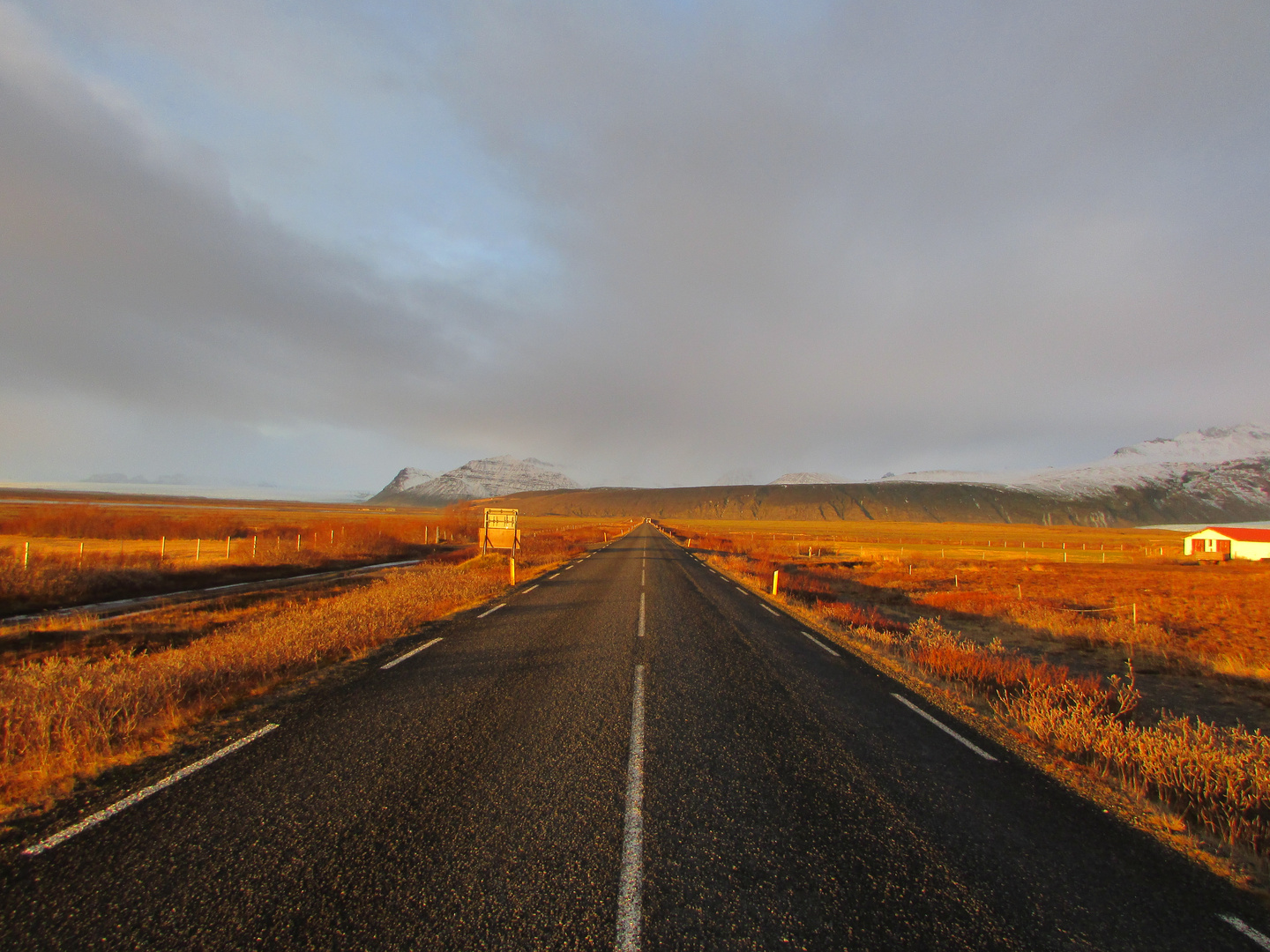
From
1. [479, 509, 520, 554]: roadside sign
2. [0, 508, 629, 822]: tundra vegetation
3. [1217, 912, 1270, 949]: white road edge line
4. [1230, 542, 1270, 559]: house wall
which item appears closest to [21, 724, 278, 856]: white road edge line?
[0, 508, 629, 822]: tundra vegetation

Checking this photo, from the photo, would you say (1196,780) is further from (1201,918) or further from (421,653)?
(421,653)

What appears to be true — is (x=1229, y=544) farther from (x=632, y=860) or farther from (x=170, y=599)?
(x=170, y=599)

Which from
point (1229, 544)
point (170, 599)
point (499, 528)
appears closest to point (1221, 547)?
point (1229, 544)

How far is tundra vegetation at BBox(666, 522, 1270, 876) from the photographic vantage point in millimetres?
5082

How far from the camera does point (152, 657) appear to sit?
888 centimetres

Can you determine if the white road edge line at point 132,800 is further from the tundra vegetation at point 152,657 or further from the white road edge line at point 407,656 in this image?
the white road edge line at point 407,656

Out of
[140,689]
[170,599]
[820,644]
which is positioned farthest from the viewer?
[170,599]

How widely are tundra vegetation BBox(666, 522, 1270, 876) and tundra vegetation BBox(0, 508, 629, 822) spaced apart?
33.2 feet

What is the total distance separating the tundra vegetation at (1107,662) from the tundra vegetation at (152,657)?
10.1m

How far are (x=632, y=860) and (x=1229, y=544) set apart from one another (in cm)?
8715

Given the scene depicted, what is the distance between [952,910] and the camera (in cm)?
323

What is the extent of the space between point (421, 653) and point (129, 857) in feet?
18.9

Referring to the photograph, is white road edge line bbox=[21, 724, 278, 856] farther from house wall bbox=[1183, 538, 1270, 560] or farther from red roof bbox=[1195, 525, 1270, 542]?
red roof bbox=[1195, 525, 1270, 542]

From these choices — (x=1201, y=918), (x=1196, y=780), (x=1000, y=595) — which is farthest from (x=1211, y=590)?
(x=1201, y=918)
